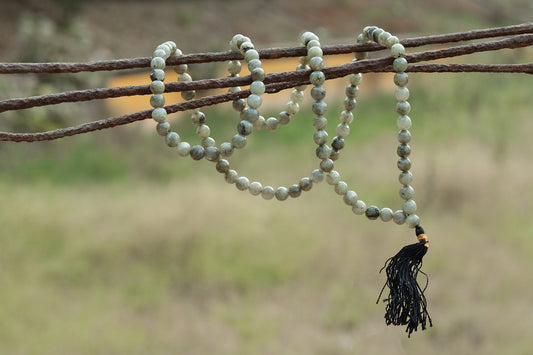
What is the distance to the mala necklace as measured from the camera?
2.43 feet

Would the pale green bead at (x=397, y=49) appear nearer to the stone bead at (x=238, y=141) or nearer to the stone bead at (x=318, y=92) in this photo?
the stone bead at (x=318, y=92)

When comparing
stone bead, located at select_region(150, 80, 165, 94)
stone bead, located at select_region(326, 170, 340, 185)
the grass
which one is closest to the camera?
stone bead, located at select_region(150, 80, 165, 94)

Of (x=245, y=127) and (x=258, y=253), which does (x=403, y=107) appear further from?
(x=258, y=253)

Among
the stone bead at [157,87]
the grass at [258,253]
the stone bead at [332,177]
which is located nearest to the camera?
the stone bead at [157,87]

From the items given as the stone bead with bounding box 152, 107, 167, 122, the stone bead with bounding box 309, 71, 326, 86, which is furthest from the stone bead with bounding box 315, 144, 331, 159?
Result: the stone bead with bounding box 152, 107, 167, 122

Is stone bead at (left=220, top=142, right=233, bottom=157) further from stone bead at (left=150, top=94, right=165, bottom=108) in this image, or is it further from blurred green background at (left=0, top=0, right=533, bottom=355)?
blurred green background at (left=0, top=0, right=533, bottom=355)

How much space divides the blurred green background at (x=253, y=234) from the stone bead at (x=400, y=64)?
74.2 inches

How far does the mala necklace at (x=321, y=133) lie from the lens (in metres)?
0.74

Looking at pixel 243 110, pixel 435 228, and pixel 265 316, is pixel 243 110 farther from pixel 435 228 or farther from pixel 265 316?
pixel 435 228

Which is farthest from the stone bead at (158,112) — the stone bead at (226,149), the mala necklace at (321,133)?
the stone bead at (226,149)

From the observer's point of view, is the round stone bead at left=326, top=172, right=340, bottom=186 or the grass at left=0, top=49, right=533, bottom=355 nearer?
the round stone bead at left=326, top=172, right=340, bottom=186

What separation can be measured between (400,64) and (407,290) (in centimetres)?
29

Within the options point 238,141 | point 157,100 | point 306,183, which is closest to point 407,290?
point 306,183

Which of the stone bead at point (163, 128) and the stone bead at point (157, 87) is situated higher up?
the stone bead at point (157, 87)
